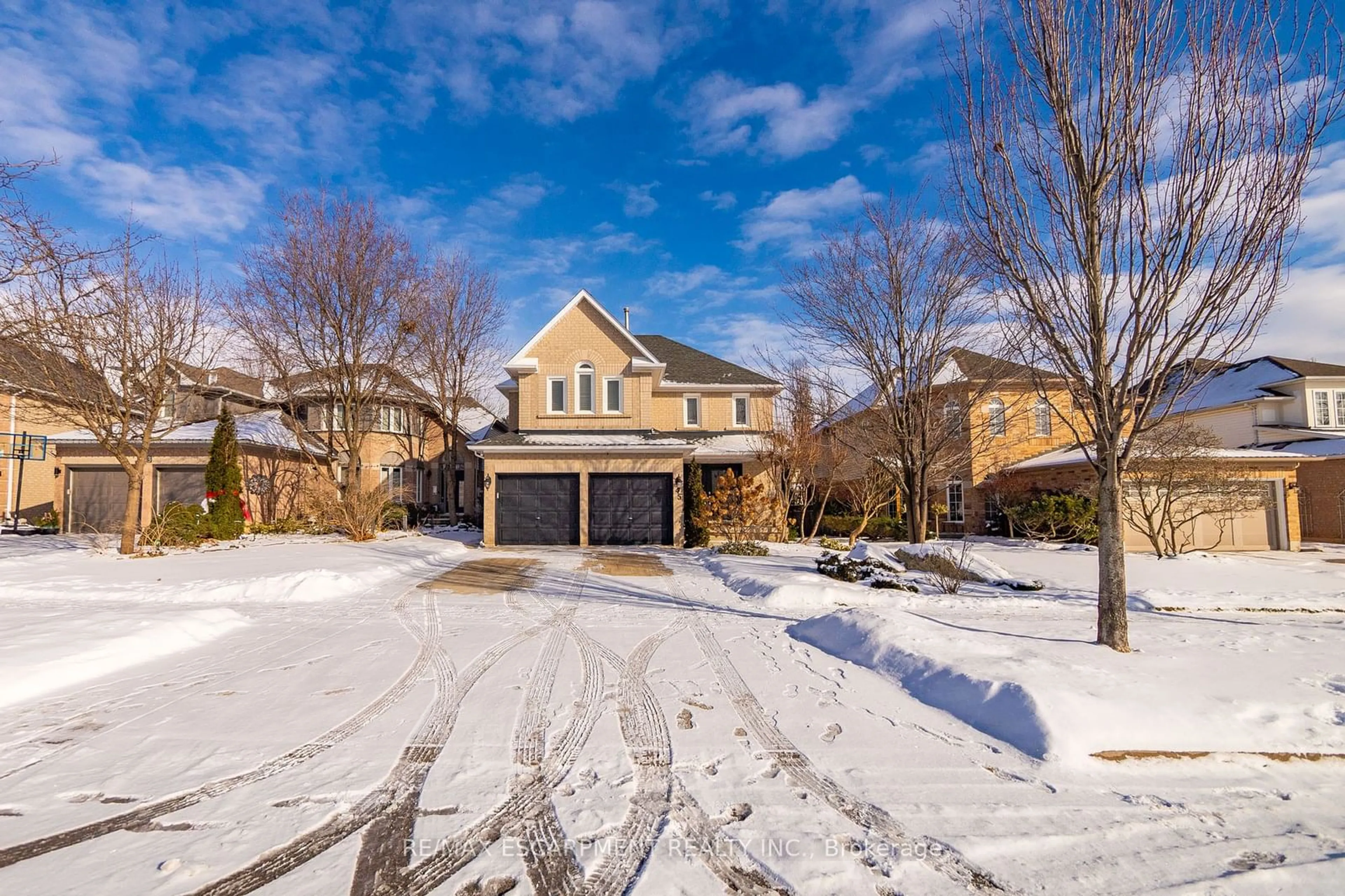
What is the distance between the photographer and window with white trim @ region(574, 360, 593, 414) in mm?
20734

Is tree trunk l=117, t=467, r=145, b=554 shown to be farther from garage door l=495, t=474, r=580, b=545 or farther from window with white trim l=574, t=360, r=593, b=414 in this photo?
window with white trim l=574, t=360, r=593, b=414

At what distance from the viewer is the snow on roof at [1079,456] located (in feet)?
57.4

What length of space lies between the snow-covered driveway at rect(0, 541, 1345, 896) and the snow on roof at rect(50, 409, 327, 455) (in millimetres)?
19414

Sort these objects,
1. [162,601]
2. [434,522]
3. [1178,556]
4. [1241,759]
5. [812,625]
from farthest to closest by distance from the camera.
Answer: [434,522] → [1178,556] → [162,601] → [812,625] → [1241,759]

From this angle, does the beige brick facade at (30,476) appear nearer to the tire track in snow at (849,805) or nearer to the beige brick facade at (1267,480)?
the tire track in snow at (849,805)

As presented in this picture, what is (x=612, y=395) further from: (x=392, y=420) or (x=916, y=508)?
(x=392, y=420)

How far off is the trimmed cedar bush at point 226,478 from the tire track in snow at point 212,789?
15.9 m

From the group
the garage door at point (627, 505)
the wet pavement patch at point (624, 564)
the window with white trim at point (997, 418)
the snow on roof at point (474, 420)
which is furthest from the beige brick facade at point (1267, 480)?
the snow on roof at point (474, 420)

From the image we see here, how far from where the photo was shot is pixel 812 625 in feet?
25.8

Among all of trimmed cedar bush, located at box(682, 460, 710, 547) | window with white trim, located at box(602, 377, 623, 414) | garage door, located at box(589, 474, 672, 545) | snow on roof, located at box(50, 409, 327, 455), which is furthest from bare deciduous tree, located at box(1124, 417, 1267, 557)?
snow on roof, located at box(50, 409, 327, 455)

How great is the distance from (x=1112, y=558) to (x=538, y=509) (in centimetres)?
1505

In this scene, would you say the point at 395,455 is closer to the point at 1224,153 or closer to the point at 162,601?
the point at 162,601

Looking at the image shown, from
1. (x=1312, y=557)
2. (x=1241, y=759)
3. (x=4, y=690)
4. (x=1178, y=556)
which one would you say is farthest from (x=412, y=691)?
(x=1312, y=557)

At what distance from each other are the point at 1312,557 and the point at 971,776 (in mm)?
19021
